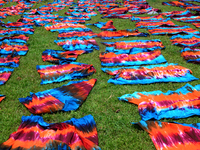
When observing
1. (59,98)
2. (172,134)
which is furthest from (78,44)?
(172,134)

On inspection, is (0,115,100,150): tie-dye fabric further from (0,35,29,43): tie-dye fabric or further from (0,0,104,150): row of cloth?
(0,35,29,43): tie-dye fabric

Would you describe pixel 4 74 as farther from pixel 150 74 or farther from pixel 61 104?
pixel 150 74

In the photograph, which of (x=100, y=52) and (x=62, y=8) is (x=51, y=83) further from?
(x=62, y=8)

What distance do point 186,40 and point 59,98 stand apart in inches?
180

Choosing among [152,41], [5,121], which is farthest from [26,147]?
[152,41]

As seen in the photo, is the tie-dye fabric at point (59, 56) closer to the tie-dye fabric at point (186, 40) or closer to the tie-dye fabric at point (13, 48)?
the tie-dye fabric at point (13, 48)

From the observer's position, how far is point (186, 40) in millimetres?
5336

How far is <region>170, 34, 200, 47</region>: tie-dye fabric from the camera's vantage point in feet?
16.8

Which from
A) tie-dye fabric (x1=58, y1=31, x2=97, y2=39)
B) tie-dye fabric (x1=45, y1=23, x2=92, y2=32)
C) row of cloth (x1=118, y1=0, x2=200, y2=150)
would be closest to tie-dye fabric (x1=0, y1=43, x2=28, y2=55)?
tie-dye fabric (x1=58, y1=31, x2=97, y2=39)

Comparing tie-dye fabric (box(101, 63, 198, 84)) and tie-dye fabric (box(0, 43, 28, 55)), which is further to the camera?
tie-dye fabric (box(0, 43, 28, 55))

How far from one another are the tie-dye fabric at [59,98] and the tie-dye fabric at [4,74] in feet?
3.02

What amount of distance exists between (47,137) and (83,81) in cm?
151

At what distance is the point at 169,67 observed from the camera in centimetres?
401

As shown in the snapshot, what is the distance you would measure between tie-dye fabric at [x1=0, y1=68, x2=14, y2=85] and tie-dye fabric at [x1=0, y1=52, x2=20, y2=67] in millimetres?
271
